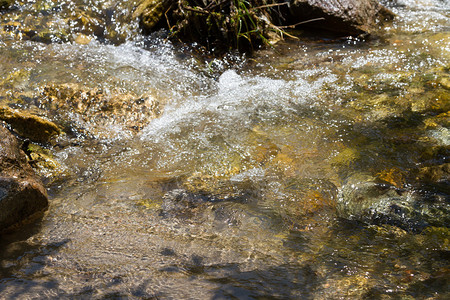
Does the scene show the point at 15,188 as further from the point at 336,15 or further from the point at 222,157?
the point at 336,15

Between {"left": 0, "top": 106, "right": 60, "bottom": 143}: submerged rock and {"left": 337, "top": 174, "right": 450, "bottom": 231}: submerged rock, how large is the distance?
282 cm

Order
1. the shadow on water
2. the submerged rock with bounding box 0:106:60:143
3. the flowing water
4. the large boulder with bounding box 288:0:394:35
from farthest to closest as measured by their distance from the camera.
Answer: the large boulder with bounding box 288:0:394:35, the submerged rock with bounding box 0:106:60:143, the flowing water, the shadow on water

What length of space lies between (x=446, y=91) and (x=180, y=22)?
141 inches

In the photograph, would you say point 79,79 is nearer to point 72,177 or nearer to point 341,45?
point 72,177

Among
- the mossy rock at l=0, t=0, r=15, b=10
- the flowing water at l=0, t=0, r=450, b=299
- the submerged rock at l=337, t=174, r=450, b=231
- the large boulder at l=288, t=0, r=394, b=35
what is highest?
the mossy rock at l=0, t=0, r=15, b=10

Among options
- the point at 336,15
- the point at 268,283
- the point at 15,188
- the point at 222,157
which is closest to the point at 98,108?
the point at 222,157

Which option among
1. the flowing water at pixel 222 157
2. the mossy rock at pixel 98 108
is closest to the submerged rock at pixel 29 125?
the flowing water at pixel 222 157

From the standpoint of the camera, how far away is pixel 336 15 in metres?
5.52

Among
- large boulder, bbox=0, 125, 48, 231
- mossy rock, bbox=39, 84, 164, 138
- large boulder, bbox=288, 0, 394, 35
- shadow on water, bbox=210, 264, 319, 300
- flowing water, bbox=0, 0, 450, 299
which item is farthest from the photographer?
large boulder, bbox=288, 0, 394, 35

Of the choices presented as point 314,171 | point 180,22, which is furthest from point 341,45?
point 314,171

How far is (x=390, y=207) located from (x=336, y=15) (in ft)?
12.5

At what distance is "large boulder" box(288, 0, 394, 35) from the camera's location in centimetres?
553

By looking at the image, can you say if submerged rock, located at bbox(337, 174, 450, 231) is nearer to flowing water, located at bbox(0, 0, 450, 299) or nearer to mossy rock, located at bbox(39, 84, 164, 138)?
flowing water, located at bbox(0, 0, 450, 299)

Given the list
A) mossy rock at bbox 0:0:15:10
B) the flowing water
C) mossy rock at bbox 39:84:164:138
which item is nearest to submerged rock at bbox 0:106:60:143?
the flowing water
